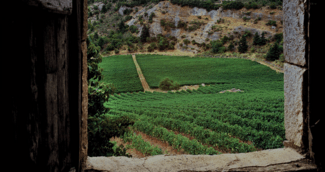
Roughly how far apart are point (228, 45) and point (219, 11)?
14926 mm

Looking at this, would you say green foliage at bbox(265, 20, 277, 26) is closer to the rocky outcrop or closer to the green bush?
the rocky outcrop

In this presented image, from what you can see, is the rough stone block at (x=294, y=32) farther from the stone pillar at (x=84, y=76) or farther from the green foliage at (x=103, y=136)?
the green foliage at (x=103, y=136)

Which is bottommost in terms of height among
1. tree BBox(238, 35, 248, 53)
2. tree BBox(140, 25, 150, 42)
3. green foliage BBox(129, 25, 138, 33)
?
tree BBox(238, 35, 248, 53)

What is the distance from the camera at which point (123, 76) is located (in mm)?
31219

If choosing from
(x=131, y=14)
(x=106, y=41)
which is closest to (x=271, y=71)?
(x=106, y=41)

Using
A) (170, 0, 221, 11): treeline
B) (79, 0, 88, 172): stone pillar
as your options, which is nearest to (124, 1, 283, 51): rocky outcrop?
(170, 0, 221, 11): treeline

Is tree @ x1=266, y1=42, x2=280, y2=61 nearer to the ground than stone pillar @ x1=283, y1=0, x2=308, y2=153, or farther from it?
farther from it

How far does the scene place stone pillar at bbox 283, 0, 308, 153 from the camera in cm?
163

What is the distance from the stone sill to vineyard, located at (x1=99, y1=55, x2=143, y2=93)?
76.5ft

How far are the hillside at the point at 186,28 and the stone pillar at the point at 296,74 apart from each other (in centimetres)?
4613

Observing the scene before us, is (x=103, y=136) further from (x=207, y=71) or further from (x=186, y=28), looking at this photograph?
(x=186, y=28)

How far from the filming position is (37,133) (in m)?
1.18

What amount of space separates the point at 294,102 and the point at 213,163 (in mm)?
913

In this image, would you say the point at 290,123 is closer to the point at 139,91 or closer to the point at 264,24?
the point at 139,91
